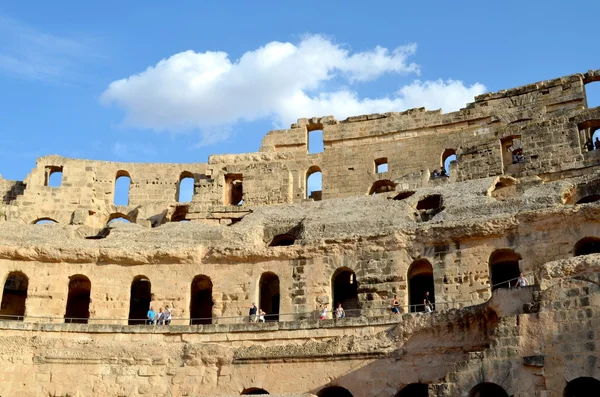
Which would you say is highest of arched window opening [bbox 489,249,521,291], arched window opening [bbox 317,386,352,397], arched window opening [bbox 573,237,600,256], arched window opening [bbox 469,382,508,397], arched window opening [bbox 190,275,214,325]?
arched window opening [bbox 573,237,600,256]

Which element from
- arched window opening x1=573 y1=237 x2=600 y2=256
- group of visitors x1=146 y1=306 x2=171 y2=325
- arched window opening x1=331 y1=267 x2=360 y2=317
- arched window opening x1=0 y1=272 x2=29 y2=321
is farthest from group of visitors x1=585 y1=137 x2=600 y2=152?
arched window opening x1=0 y1=272 x2=29 y2=321

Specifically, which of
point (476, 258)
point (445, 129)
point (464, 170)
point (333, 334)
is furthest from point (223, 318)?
point (445, 129)

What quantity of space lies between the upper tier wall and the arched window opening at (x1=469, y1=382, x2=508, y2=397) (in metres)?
14.9

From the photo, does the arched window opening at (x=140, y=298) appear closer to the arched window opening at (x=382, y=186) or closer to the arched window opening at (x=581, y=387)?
the arched window opening at (x=382, y=186)

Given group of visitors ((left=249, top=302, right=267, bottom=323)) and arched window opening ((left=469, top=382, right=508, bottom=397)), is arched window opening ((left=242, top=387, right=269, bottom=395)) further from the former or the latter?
arched window opening ((left=469, top=382, right=508, bottom=397))

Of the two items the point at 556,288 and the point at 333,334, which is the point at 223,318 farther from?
the point at 556,288

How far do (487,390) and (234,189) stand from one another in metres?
21.9

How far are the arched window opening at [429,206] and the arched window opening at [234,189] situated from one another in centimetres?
1055

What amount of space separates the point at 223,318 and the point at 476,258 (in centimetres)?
859

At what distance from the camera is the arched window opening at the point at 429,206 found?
27.8 metres

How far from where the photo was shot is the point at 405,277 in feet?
82.1

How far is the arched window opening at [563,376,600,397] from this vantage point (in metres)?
17.0

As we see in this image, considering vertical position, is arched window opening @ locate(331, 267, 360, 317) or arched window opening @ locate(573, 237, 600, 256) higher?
arched window opening @ locate(573, 237, 600, 256)

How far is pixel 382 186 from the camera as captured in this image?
122 ft
